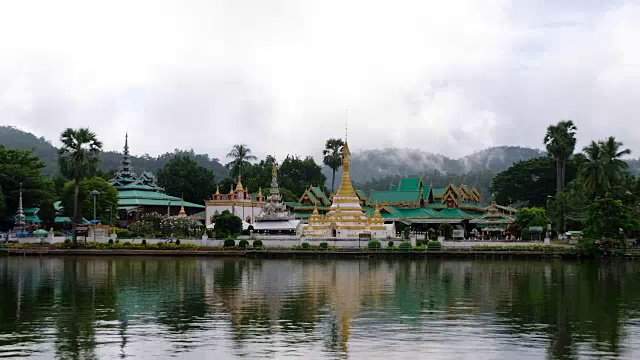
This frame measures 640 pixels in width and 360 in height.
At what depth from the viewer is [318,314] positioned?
24422 mm

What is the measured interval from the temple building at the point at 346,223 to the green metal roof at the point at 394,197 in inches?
460

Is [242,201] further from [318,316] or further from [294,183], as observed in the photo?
[318,316]

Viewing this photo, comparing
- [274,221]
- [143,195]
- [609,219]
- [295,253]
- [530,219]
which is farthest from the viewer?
[143,195]

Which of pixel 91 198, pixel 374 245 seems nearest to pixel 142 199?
pixel 91 198

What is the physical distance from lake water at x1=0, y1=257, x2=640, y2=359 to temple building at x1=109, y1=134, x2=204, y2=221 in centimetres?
4990

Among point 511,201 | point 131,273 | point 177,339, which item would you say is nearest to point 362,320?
point 177,339

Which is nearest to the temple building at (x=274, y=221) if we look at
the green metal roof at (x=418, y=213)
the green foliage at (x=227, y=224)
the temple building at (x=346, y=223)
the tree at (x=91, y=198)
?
the green foliage at (x=227, y=224)

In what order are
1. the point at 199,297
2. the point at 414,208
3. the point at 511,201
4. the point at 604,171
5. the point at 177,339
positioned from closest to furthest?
the point at 177,339 → the point at 199,297 → the point at 604,171 → the point at 414,208 → the point at 511,201

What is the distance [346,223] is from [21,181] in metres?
30.8

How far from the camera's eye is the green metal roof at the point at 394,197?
3164 inches

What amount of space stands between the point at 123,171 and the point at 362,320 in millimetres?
86053

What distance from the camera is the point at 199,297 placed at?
28.9 m

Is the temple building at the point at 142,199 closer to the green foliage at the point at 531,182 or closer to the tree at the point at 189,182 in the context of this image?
the tree at the point at 189,182

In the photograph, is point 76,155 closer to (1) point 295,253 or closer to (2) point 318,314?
(1) point 295,253
